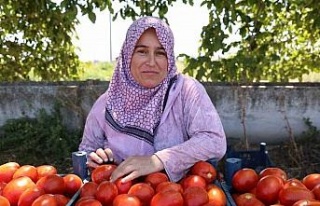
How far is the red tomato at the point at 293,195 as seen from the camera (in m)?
1.54

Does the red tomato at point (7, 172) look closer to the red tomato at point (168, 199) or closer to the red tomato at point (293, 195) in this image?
the red tomato at point (168, 199)

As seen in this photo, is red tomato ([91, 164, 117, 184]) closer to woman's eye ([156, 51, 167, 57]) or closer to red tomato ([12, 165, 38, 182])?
red tomato ([12, 165, 38, 182])

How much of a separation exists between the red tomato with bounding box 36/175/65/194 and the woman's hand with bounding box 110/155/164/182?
0.60 feet

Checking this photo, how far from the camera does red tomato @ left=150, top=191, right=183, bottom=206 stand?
4.86ft

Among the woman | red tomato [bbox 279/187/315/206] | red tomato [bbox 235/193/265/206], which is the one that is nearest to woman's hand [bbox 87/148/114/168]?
the woman

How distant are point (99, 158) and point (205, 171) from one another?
0.45 m

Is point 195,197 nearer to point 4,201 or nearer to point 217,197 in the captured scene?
point 217,197

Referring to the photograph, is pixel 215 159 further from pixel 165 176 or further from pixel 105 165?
pixel 105 165

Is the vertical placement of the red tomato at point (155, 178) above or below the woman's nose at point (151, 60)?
below

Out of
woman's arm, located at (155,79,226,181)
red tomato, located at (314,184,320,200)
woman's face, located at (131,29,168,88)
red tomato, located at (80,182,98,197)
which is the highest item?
woman's face, located at (131,29,168,88)

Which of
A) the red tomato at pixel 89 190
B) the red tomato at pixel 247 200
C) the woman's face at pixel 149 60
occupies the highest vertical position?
the woman's face at pixel 149 60

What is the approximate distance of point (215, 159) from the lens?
2004 mm

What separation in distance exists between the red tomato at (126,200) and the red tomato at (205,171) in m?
0.36

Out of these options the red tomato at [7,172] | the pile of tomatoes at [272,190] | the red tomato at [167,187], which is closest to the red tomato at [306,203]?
the pile of tomatoes at [272,190]
